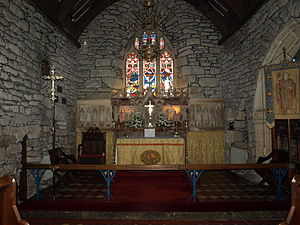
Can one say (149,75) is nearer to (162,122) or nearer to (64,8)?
(162,122)

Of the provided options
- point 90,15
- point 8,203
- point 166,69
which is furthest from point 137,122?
point 8,203

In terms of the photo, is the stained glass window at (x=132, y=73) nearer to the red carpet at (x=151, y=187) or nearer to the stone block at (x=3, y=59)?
the red carpet at (x=151, y=187)

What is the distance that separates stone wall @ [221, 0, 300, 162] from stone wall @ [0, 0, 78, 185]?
5315mm

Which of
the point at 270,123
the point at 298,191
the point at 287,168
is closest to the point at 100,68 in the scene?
the point at 270,123

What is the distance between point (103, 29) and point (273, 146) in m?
6.67

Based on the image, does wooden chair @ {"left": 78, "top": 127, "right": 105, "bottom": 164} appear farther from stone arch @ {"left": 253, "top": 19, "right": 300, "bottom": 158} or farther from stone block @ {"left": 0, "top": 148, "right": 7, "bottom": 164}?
stone arch @ {"left": 253, "top": 19, "right": 300, "bottom": 158}

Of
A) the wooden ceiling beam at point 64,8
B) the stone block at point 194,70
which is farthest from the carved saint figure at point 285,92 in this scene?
the wooden ceiling beam at point 64,8

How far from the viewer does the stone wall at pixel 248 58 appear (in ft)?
14.9

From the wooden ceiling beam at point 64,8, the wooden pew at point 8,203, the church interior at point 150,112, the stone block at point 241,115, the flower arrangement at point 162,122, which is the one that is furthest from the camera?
the flower arrangement at point 162,122

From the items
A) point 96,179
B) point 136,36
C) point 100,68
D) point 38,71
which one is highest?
point 136,36

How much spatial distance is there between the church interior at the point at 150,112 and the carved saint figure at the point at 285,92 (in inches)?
0.7

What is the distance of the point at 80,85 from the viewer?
24.9ft

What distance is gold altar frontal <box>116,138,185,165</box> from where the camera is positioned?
16.9 feet

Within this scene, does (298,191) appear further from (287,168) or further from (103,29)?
(103,29)
